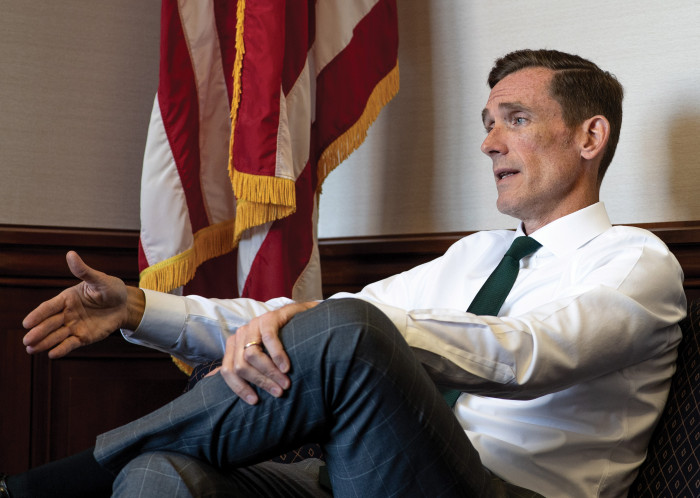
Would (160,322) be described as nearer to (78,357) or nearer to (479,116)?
(78,357)

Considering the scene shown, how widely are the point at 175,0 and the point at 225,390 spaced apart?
1.49m

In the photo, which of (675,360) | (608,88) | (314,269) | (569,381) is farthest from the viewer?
(314,269)

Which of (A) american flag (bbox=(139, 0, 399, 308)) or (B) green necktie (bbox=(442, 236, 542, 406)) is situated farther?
(A) american flag (bbox=(139, 0, 399, 308))

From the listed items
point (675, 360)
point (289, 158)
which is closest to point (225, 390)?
point (675, 360)

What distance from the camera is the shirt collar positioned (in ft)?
5.49

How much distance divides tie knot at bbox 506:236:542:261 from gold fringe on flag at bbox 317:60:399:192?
749 mm

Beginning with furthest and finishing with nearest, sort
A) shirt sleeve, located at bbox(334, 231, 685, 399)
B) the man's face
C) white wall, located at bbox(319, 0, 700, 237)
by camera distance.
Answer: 1. white wall, located at bbox(319, 0, 700, 237)
2. the man's face
3. shirt sleeve, located at bbox(334, 231, 685, 399)

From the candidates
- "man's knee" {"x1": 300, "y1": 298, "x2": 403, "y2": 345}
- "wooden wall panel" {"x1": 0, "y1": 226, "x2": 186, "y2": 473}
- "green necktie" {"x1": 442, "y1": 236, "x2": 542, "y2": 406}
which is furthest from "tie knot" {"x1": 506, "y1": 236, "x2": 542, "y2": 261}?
"wooden wall panel" {"x1": 0, "y1": 226, "x2": 186, "y2": 473}

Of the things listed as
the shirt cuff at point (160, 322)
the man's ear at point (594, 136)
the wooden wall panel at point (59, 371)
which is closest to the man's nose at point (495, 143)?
the man's ear at point (594, 136)

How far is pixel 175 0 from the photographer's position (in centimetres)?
225

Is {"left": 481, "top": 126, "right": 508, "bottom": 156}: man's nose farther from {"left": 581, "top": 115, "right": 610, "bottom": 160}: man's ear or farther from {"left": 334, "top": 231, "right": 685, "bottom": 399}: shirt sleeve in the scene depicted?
{"left": 334, "top": 231, "right": 685, "bottom": 399}: shirt sleeve

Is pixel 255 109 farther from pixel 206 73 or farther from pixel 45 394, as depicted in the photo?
pixel 45 394

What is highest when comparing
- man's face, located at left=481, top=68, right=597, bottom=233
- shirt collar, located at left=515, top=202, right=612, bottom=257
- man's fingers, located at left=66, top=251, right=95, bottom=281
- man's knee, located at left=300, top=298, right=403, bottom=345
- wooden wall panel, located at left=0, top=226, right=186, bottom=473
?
man's face, located at left=481, top=68, right=597, bottom=233

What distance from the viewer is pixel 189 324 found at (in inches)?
65.7
